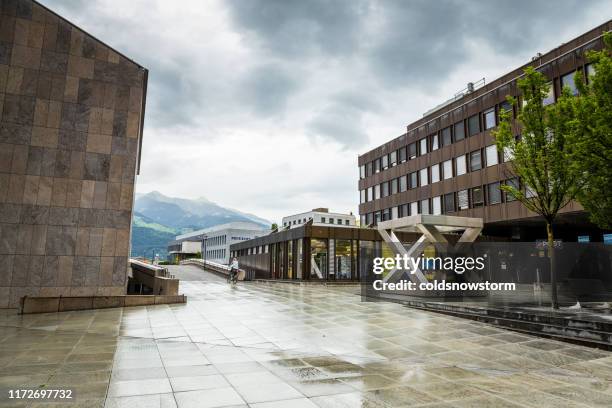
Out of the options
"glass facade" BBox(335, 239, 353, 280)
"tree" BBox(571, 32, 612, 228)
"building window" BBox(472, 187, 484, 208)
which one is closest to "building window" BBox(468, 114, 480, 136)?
"building window" BBox(472, 187, 484, 208)

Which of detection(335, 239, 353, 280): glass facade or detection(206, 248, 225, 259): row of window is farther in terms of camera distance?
detection(206, 248, 225, 259): row of window

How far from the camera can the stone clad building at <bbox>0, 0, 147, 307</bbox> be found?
15.3 metres

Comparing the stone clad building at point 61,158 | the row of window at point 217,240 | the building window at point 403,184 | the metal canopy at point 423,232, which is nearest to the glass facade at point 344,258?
the metal canopy at point 423,232

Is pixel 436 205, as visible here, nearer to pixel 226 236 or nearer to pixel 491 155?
pixel 491 155

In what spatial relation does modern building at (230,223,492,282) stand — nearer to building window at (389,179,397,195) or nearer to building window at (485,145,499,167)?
building window at (485,145,499,167)

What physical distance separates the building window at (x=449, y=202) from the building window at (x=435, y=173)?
218 cm

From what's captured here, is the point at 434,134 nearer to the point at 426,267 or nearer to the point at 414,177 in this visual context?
the point at 414,177

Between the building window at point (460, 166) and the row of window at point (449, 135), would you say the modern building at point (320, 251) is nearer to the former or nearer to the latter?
the building window at point (460, 166)

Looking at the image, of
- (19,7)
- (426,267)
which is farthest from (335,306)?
(19,7)

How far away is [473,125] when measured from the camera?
39.4 m

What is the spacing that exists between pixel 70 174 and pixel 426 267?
16.0m

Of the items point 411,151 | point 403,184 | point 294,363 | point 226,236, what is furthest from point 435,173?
point 226,236

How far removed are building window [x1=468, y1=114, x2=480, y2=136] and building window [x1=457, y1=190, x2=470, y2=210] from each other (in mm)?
5741

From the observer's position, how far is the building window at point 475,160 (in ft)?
126
